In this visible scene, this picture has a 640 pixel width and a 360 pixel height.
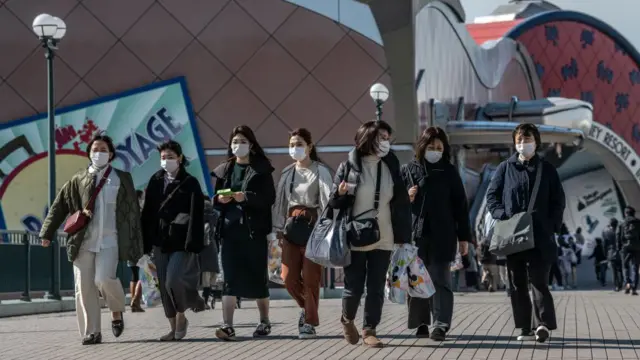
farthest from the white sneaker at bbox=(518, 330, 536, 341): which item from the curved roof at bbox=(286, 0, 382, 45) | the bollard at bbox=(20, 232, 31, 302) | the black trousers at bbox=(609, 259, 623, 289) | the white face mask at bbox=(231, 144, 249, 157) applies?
the black trousers at bbox=(609, 259, 623, 289)

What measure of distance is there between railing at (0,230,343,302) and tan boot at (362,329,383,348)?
809cm

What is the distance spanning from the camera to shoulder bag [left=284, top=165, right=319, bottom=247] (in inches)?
462

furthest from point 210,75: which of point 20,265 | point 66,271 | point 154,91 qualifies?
point 20,265

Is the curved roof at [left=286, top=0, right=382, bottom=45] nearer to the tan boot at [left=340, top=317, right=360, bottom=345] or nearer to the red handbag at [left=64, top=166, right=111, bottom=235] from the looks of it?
the red handbag at [left=64, top=166, right=111, bottom=235]

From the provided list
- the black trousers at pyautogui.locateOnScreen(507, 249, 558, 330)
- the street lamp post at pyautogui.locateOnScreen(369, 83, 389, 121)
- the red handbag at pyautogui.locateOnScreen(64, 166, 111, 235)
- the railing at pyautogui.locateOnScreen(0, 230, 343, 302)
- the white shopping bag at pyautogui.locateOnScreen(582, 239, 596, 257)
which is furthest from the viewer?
the white shopping bag at pyautogui.locateOnScreen(582, 239, 596, 257)

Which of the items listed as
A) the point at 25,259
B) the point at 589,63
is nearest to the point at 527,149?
the point at 25,259

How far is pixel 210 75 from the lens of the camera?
28.7 meters

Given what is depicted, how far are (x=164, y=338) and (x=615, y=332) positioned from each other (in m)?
4.08

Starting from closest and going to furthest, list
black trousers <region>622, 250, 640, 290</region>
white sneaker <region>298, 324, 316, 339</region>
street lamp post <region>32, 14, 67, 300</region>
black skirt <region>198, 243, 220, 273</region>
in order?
white sneaker <region>298, 324, 316, 339</region>
black skirt <region>198, 243, 220, 273</region>
street lamp post <region>32, 14, 67, 300</region>
black trousers <region>622, 250, 640, 290</region>

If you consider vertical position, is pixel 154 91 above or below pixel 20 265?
above

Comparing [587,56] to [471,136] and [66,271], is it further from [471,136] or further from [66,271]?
[66,271]

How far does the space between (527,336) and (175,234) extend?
3.13m

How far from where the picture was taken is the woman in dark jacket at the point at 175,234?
11500 mm

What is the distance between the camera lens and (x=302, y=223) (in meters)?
11.8
